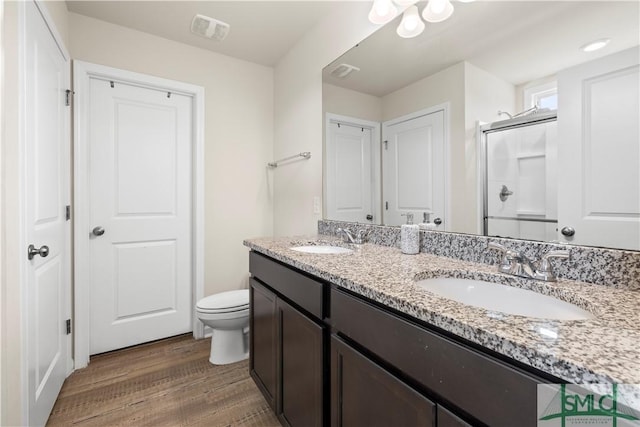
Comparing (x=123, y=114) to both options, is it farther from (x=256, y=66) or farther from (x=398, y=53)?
(x=398, y=53)

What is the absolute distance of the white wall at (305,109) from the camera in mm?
1881

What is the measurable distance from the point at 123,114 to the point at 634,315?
2.81m

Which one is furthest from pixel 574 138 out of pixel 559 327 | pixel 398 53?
pixel 398 53

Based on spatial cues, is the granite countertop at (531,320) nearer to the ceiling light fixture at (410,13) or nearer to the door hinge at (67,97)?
the ceiling light fixture at (410,13)

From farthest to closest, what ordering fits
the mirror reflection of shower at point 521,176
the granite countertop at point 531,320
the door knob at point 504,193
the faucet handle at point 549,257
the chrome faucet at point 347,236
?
the chrome faucet at point 347,236 → the door knob at point 504,193 → the mirror reflection of shower at point 521,176 → the faucet handle at point 549,257 → the granite countertop at point 531,320

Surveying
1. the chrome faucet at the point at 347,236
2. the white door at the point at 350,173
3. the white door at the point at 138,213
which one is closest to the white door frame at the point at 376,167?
the white door at the point at 350,173

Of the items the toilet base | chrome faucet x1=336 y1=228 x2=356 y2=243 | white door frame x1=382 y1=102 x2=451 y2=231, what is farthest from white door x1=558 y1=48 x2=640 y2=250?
the toilet base

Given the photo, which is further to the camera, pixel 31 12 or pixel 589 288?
pixel 31 12

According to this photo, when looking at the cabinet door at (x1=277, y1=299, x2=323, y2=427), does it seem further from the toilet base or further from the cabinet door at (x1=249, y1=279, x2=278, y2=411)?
the toilet base

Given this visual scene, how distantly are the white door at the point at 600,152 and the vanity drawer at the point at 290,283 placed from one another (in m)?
0.83

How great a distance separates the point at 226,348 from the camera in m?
2.05

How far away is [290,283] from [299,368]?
1.07ft

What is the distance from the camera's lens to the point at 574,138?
91 centimetres

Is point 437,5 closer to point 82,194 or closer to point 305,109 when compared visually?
point 305,109
